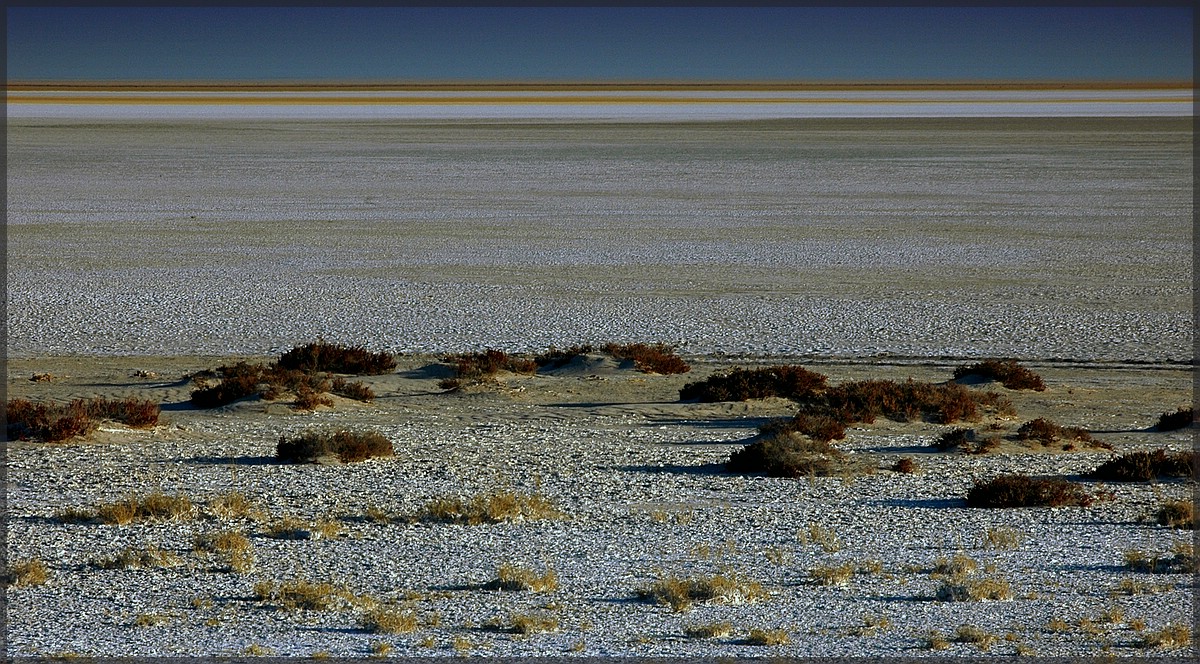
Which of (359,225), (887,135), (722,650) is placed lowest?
(722,650)

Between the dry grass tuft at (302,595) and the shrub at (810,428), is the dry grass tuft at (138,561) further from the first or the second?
the shrub at (810,428)

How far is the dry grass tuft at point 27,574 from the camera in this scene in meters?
7.93

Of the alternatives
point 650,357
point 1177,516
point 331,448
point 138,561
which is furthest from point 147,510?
point 650,357

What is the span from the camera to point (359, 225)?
3291cm

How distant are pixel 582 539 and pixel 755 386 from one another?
5679 millimetres

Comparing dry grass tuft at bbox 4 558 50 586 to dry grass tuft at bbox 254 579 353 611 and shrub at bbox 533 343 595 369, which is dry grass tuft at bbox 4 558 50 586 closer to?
dry grass tuft at bbox 254 579 353 611

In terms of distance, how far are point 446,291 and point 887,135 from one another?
5418 cm

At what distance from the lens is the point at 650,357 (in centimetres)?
1602

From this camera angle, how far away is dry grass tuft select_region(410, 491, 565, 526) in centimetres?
958

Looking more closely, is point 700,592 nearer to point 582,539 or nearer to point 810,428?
point 582,539

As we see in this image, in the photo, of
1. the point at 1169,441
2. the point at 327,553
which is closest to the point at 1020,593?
the point at 327,553

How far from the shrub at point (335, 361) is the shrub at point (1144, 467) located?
7940 mm

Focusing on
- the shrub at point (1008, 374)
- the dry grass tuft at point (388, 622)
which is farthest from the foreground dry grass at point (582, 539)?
the shrub at point (1008, 374)

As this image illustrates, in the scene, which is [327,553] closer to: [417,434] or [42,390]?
[417,434]
